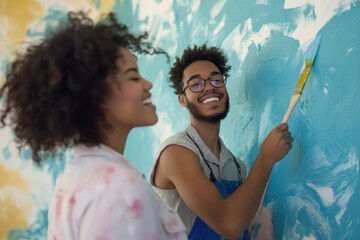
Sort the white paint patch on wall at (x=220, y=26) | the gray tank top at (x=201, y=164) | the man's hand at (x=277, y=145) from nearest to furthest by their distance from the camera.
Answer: the man's hand at (x=277, y=145) → the gray tank top at (x=201, y=164) → the white paint patch on wall at (x=220, y=26)

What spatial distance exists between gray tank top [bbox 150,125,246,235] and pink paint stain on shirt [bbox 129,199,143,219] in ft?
1.90

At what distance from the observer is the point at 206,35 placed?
1.82 metres

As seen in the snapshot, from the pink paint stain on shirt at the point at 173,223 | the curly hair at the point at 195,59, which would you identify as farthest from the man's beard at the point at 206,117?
the pink paint stain on shirt at the point at 173,223

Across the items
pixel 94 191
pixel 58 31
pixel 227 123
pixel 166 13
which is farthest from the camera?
pixel 166 13

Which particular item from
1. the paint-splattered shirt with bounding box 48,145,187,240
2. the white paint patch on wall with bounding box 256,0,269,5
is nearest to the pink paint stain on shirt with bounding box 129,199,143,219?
the paint-splattered shirt with bounding box 48,145,187,240

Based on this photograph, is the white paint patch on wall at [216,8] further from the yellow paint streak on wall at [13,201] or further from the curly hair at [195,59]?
the yellow paint streak on wall at [13,201]

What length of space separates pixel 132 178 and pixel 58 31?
36 cm

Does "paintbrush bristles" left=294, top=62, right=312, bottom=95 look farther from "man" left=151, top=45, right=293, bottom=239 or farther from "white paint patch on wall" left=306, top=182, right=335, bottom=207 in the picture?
"white paint patch on wall" left=306, top=182, right=335, bottom=207

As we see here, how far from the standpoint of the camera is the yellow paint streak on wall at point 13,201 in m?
2.57

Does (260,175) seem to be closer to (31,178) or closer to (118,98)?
(118,98)

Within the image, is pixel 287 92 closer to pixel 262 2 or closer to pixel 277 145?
pixel 277 145

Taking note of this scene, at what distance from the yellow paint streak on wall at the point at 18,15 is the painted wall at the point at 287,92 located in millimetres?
800

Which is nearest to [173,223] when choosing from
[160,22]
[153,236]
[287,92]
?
[153,236]

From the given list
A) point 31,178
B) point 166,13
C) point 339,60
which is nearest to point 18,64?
point 339,60
